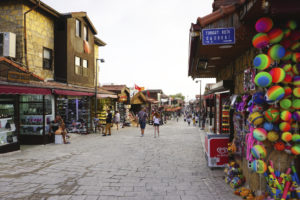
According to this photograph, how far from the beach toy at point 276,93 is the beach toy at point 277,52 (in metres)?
0.47

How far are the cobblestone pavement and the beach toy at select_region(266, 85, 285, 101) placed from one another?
8.27 feet

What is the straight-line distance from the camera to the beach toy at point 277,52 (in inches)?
124

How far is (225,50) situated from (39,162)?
23.8 ft

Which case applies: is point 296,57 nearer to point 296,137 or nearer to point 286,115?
point 286,115

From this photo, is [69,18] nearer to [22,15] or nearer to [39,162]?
[22,15]

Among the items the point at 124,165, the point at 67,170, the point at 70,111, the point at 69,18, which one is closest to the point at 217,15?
the point at 124,165

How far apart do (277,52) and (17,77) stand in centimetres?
971

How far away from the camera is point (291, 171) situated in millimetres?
3309

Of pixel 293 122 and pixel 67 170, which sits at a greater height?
pixel 293 122

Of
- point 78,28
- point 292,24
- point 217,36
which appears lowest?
point 292,24

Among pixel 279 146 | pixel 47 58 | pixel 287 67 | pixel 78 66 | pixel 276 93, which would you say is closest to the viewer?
pixel 276 93

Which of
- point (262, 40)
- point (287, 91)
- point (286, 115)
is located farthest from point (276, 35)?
point (286, 115)

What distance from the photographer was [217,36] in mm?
4023

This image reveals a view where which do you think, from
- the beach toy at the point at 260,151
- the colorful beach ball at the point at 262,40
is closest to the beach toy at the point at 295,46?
the colorful beach ball at the point at 262,40
